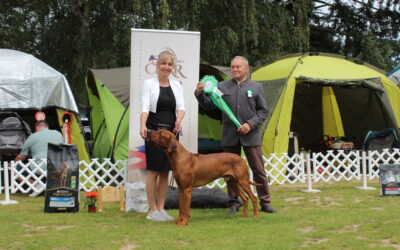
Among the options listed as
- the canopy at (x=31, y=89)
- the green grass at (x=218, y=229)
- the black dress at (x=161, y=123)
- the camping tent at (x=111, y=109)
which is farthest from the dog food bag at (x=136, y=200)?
the canopy at (x=31, y=89)

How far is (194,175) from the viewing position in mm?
4789

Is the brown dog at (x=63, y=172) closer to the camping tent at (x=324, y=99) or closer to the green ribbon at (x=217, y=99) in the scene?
the green ribbon at (x=217, y=99)

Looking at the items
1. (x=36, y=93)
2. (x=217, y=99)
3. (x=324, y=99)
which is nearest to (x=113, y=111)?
(x=36, y=93)

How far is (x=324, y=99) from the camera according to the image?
38.1ft

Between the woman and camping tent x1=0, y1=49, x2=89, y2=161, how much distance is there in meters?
3.44

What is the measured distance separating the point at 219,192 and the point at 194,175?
1.17 metres

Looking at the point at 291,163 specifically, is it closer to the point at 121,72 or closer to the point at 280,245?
the point at 121,72

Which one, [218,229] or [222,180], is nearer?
[218,229]

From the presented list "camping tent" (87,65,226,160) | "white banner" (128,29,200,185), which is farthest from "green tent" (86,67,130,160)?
"white banner" (128,29,200,185)

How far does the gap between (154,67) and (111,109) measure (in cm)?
228

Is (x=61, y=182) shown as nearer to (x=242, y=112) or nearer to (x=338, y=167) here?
(x=242, y=112)

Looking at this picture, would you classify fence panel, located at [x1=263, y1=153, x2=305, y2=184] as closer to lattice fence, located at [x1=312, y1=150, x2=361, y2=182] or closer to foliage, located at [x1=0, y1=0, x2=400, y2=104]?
lattice fence, located at [x1=312, y1=150, x2=361, y2=182]

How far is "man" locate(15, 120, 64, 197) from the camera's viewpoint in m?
7.27

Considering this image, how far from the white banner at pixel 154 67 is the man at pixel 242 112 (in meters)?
1.06
